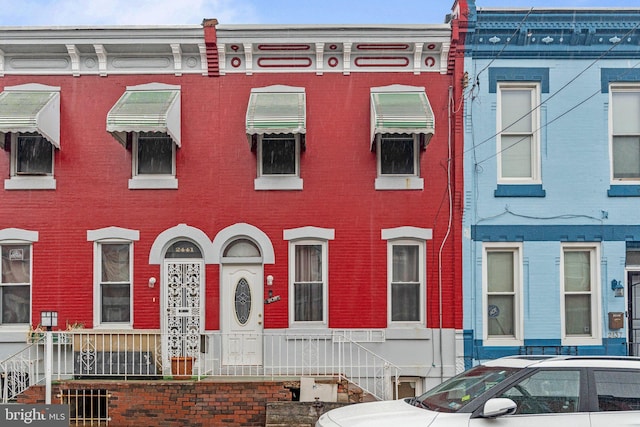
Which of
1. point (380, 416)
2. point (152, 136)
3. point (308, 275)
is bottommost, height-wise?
point (380, 416)

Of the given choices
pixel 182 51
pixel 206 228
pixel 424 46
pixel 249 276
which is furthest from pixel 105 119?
pixel 424 46

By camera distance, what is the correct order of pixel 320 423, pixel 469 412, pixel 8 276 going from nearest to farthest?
pixel 469 412, pixel 320 423, pixel 8 276

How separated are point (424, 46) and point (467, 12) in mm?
1008

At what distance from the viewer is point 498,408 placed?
638 centimetres

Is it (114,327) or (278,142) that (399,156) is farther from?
(114,327)

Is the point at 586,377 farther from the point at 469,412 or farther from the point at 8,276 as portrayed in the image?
the point at 8,276

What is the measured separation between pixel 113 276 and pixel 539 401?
8.72m

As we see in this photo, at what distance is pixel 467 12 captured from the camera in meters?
12.9

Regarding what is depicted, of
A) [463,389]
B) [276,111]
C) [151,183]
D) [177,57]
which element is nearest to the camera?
[463,389]

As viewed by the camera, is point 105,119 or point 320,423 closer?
point 320,423

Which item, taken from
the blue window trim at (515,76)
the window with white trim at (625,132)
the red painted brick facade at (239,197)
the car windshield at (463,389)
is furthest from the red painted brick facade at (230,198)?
the car windshield at (463,389)

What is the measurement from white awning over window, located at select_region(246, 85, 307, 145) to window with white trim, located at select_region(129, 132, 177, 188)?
1.81 meters

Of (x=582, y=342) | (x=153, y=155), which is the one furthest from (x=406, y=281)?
(x=153, y=155)

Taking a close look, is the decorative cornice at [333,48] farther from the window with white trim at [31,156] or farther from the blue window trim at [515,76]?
the window with white trim at [31,156]
